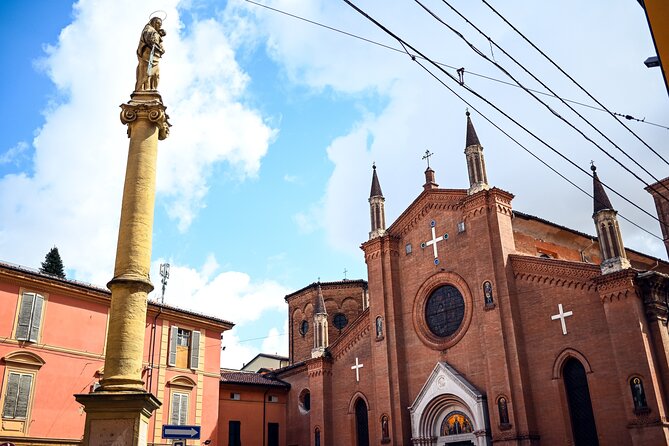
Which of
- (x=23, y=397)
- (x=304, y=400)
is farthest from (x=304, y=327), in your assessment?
(x=23, y=397)

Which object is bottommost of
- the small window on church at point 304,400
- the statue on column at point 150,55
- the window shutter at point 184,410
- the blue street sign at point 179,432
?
the blue street sign at point 179,432

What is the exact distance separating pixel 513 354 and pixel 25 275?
61.0 ft

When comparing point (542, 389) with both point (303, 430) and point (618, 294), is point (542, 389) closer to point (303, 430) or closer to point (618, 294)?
point (618, 294)

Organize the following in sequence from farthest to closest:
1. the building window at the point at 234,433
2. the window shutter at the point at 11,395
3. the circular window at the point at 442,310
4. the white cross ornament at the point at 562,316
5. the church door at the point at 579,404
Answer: the building window at the point at 234,433
the circular window at the point at 442,310
the white cross ornament at the point at 562,316
the church door at the point at 579,404
the window shutter at the point at 11,395

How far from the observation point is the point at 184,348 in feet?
88.9

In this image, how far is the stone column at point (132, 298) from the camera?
9734 mm

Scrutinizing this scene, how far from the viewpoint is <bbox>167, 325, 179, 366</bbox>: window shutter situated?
26047mm

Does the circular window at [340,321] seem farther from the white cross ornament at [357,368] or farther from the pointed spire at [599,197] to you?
the pointed spire at [599,197]

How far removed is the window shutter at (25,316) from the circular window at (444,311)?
55.5ft

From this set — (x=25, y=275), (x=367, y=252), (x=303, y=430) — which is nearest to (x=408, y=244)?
(x=367, y=252)

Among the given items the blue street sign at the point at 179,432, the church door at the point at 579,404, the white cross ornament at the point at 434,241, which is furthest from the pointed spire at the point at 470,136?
the blue street sign at the point at 179,432

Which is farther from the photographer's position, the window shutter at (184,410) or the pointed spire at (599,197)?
the window shutter at (184,410)

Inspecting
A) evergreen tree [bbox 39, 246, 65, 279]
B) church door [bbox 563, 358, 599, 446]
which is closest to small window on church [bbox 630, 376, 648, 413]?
church door [bbox 563, 358, 599, 446]

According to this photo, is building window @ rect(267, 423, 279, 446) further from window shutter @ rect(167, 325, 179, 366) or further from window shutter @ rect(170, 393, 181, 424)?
window shutter @ rect(167, 325, 179, 366)
